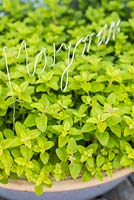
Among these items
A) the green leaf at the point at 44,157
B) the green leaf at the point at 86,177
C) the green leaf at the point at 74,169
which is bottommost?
the green leaf at the point at 86,177

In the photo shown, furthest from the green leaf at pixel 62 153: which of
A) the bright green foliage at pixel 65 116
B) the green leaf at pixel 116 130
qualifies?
the green leaf at pixel 116 130

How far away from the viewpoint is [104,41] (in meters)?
1.36

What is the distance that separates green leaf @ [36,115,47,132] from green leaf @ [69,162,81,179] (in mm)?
104

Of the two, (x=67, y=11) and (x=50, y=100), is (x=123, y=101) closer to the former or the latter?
(x=50, y=100)

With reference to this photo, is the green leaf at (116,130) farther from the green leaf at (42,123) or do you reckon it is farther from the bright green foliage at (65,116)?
the green leaf at (42,123)

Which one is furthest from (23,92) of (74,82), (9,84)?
(74,82)

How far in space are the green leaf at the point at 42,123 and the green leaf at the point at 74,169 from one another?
10cm

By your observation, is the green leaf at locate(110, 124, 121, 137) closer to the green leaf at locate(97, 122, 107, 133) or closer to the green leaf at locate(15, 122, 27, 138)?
the green leaf at locate(97, 122, 107, 133)

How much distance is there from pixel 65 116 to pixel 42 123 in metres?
0.06

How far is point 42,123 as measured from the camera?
3.32 ft

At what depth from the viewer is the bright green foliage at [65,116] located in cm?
101

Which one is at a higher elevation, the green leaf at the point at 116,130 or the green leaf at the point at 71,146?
the green leaf at the point at 116,130

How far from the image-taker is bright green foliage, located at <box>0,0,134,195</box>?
1.01 meters

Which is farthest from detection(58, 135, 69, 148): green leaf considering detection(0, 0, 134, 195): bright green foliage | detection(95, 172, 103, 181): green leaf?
detection(95, 172, 103, 181): green leaf
